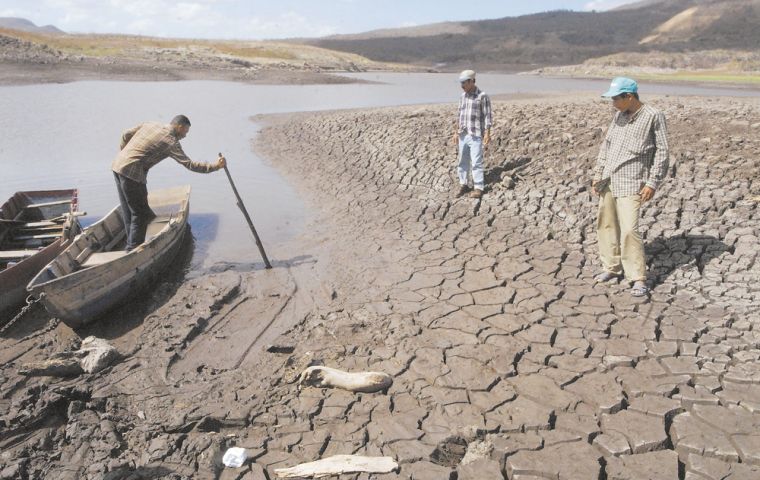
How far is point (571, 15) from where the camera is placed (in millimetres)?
110250

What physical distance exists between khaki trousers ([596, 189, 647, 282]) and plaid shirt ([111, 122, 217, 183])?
5.03 meters

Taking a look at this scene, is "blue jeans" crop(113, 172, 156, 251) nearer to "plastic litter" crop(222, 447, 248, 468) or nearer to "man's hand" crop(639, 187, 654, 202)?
"plastic litter" crop(222, 447, 248, 468)

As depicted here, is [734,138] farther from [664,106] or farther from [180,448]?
[180,448]

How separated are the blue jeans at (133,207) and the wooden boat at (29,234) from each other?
84 cm

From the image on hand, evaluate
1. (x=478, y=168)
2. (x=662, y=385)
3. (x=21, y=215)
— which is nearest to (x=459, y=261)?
(x=478, y=168)

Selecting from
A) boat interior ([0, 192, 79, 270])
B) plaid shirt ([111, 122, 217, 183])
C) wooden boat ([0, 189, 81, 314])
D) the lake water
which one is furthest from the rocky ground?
boat interior ([0, 192, 79, 270])

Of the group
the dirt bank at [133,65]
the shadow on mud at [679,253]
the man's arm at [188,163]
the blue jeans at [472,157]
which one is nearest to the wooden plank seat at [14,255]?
the man's arm at [188,163]

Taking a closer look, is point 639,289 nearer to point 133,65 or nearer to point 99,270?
point 99,270

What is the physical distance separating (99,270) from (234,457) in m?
3.31

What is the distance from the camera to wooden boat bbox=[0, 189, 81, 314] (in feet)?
19.4

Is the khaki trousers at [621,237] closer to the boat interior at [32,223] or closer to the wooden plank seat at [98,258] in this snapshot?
the wooden plank seat at [98,258]

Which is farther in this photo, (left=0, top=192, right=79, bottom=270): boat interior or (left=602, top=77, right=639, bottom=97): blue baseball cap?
(left=0, top=192, right=79, bottom=270): boat interior

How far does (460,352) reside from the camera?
15.0 ft

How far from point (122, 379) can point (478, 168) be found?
6.15m
